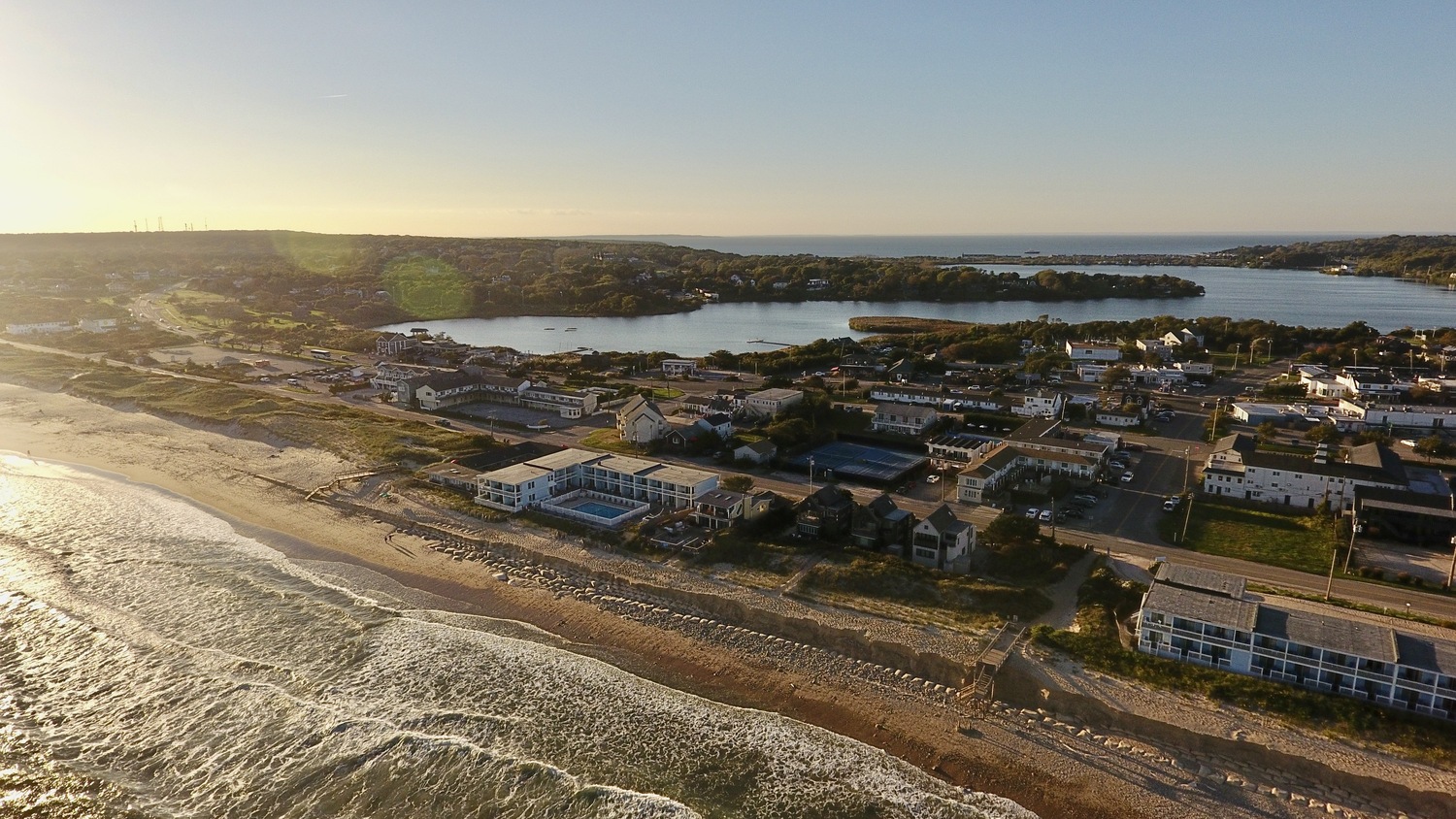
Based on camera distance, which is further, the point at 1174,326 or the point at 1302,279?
the point at 1302,279

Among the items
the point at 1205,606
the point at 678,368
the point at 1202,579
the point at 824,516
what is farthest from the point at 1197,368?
the point at 1205,606

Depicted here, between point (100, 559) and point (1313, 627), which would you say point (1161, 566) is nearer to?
point (1313, 627)

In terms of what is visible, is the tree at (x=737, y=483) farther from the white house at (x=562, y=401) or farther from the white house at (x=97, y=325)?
the white house at (x=97, y=325)

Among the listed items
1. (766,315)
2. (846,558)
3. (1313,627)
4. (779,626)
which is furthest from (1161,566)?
(766,315)

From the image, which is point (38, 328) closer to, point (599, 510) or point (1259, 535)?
point (599, 510)

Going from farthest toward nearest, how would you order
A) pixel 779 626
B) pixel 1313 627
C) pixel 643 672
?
pixel 779 626 < pixel 643 672 < pixel 1313 627

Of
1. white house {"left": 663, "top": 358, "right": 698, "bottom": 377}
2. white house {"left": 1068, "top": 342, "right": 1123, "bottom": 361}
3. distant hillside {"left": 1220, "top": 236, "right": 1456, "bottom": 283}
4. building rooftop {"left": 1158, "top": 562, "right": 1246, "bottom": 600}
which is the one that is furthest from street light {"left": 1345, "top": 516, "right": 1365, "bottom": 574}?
distant hillside {"left": 1220, "top": 236, "right": 1456, "bottom": 283}

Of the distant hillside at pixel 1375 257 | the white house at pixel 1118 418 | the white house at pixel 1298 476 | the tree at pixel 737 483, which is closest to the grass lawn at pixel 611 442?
the tree at pixel 737 483
